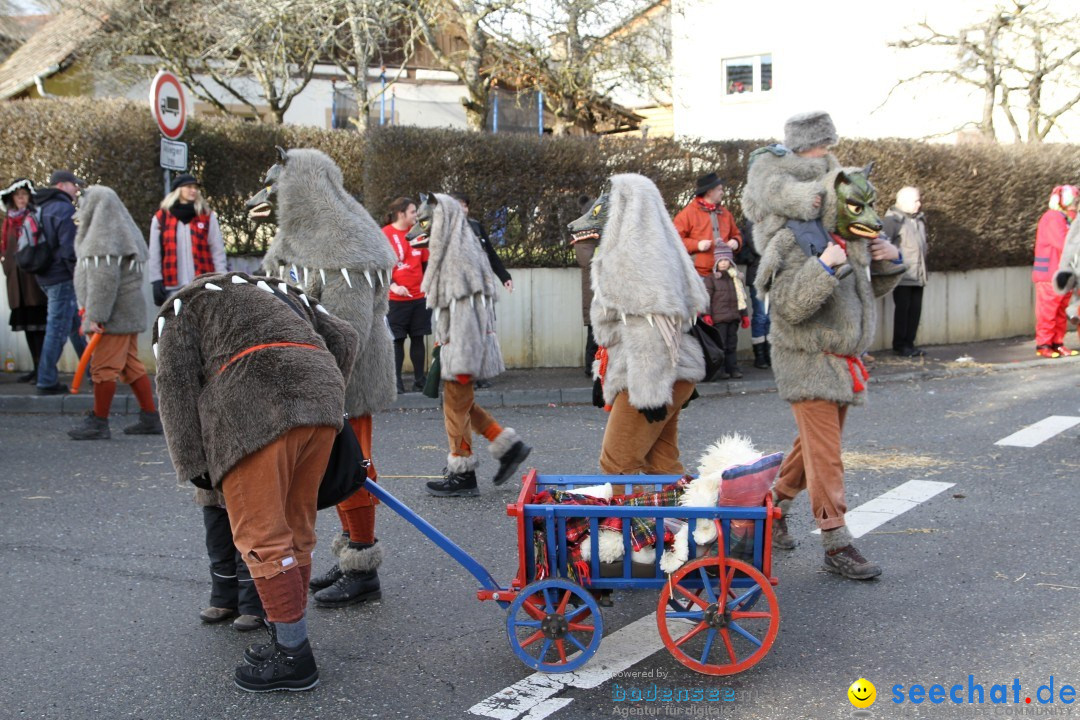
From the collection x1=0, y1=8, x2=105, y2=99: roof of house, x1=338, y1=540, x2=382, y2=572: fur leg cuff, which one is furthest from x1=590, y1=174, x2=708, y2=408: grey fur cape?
x1=0, y1=8, x2=105, y2=99: roof of house

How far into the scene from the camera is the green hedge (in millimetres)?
11008

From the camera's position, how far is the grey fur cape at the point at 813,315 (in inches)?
184

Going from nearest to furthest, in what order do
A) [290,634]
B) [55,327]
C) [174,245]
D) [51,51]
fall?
[290,634] < [174,245] < [55,327] < [51,51]

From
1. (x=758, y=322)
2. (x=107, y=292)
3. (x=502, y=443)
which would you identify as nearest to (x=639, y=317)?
(x=502, y=443)

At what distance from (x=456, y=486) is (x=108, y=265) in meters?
3.49

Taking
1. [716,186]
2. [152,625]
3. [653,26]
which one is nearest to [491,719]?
[152,625]

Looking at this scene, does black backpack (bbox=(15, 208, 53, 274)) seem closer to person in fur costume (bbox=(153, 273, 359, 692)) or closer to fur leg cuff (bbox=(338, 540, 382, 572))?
fur leg cuff (bbox=(338, 540, 382, 572))

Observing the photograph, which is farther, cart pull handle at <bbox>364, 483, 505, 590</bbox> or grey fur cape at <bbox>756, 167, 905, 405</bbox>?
grey fur cape at <bbox>756, 167, 905, 405</bbox>

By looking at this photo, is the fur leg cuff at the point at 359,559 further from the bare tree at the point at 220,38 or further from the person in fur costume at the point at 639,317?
the bare tree at the point at 220,38

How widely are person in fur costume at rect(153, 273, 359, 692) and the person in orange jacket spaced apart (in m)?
7.28

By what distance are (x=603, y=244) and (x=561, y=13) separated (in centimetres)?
1415

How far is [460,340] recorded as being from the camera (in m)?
6.50

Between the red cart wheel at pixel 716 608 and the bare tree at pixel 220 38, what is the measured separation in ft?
52.0

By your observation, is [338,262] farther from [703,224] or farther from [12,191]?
[12,191]
